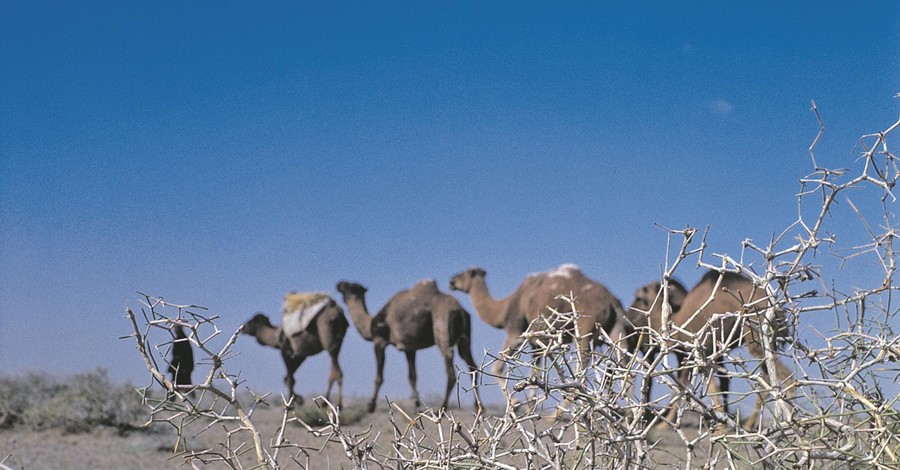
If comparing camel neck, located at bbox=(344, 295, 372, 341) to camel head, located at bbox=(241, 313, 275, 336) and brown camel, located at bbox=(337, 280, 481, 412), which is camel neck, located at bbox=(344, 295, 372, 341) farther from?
camel head, located at bbox=(241, 313, 275, 336)

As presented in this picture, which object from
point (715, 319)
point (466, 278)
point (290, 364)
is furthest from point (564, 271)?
point (715, 319)

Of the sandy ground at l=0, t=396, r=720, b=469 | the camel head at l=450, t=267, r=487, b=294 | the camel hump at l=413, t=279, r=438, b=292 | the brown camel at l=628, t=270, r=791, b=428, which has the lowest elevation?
the sandy ground at l=0, t=396, r=720, b=469

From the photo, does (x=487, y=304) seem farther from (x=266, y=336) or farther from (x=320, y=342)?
(x=266, y=336)

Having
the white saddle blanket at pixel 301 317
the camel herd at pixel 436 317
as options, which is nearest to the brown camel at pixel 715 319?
the camel herd at pixel 436 317

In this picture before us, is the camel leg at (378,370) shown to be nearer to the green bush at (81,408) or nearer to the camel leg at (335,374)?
the camel leg at (335,374)

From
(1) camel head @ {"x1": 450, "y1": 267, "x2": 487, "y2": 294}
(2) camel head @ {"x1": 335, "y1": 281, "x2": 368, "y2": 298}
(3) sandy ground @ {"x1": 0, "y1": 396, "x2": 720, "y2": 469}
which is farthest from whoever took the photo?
(2) camel head @ {"x1": 335, "y1": 281, "x2": 368, "y2": 298}

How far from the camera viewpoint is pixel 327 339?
55.0ft

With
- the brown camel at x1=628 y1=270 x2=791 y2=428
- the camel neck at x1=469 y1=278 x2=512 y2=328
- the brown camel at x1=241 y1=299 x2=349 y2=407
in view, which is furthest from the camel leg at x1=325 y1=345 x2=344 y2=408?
the brown camel at x1=628 y1=270 x2=791 y2=428

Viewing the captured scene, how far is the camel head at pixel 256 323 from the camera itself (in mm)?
18766

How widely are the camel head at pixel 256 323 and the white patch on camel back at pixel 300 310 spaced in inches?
47.8

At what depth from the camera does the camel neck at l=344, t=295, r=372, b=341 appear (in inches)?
683

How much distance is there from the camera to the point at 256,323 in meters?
18.9

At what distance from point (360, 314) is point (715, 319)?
Answer: 15.3 m

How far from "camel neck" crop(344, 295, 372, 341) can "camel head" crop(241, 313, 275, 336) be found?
Result: 6.98 ft
